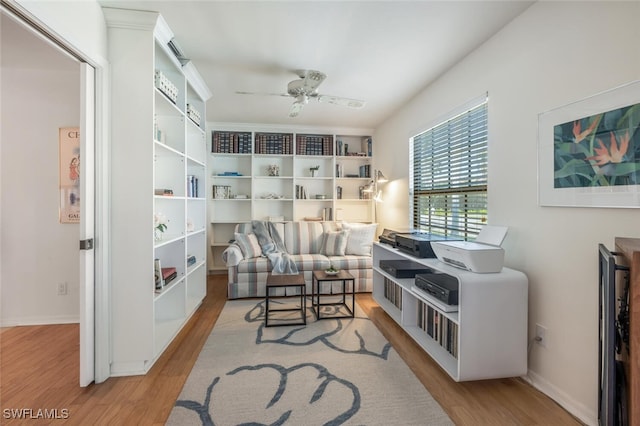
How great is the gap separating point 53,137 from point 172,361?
94.2 inches

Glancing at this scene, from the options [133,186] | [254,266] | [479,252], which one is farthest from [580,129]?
[254,266]

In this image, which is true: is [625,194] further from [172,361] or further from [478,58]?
[172,361]

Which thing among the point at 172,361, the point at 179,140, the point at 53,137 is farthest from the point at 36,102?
the point at 172,361

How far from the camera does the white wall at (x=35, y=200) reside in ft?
8.30

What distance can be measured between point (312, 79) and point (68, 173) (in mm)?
2509

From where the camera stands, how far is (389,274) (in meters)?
2.73

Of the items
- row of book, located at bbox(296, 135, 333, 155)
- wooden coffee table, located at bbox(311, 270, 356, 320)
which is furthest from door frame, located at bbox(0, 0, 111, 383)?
row of book, located at bbox(296, 135, 333, 155)

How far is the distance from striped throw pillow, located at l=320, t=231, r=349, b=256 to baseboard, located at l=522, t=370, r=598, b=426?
2412 millimetres

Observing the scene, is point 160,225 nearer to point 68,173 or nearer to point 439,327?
point 68,173

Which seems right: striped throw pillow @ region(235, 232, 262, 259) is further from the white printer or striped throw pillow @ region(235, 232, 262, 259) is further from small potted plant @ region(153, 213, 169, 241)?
the white printer

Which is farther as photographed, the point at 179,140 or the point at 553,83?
the point at 179,140

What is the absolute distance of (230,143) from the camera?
4539 millimetres

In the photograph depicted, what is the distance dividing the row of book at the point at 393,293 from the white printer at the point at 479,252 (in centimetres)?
86

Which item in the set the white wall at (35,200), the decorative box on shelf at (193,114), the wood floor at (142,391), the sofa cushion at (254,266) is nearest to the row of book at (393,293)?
the wood floor at (142,391)
